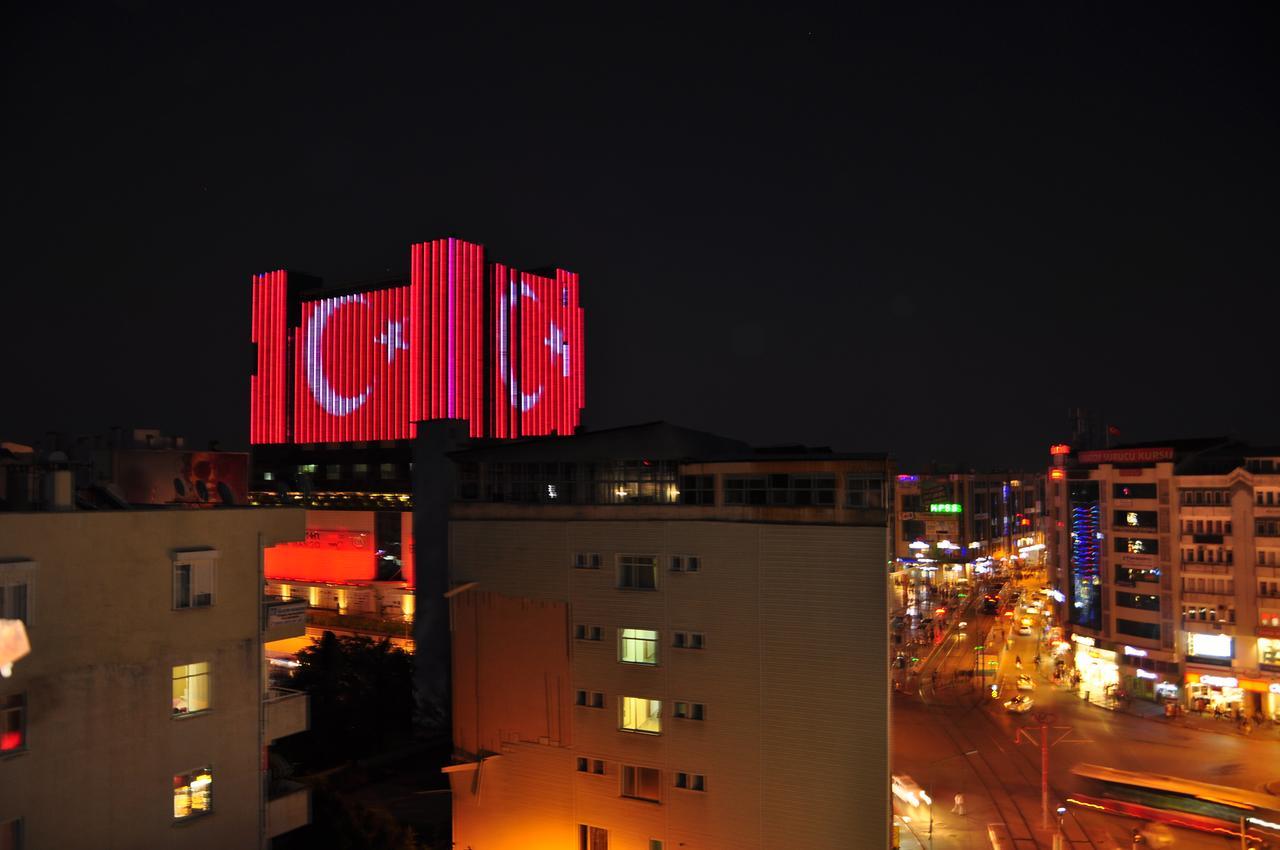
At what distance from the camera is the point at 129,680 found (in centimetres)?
1255

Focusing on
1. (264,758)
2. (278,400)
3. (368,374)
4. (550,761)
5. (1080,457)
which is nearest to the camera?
(264,758)

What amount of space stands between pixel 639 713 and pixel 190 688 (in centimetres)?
1374

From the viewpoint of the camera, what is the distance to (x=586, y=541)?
25969 mm

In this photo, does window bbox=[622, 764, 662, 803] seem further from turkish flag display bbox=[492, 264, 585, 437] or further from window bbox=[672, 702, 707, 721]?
turkish flag display bbox=[492, 264, 585, 437]

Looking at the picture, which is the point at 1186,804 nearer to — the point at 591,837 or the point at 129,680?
the point at 591,837

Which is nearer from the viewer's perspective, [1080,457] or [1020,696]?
[1020,696]

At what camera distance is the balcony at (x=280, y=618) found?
46.8 feet

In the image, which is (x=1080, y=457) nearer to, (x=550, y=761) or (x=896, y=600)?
(x=896, y=600)

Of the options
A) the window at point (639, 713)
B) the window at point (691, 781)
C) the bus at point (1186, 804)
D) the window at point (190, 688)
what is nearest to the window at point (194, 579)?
the window at point (190, 688)

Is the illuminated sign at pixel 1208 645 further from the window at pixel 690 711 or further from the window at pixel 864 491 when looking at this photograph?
the window at pixel 690 711

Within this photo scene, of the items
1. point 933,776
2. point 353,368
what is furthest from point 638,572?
point 353,368

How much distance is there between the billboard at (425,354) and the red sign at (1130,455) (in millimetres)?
36626

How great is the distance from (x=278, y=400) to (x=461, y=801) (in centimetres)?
5010

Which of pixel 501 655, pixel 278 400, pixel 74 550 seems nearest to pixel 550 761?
pixel 501 655
